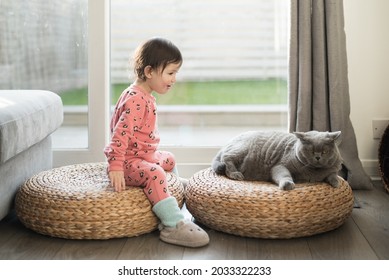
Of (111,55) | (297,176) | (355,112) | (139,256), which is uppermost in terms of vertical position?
(111,55)

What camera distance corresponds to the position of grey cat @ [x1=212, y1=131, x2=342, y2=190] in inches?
84.7

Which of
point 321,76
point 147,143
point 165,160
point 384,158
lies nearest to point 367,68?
point 321,76

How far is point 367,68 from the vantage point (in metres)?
2.90

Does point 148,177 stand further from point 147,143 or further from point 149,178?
point 147,143

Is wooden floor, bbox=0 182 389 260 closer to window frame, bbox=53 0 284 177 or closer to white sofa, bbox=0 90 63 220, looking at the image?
white sofa, bbox=0 90 63 220

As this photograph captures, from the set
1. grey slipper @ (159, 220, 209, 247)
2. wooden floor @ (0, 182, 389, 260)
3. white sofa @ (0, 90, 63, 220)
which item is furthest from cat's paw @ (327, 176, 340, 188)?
white sofa @ (0, 90, 63, 220)

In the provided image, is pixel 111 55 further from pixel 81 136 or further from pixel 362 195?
pixel 362 195

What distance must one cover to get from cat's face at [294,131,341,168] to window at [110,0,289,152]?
104 centimetres

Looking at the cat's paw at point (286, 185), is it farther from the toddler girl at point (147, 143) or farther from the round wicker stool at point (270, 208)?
the toddler girl at point (147, 143)

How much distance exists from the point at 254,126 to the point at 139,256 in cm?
219

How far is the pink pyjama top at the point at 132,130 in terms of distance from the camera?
205 centimetres

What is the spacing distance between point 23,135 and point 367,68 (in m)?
1.83

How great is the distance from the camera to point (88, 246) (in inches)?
77.2
